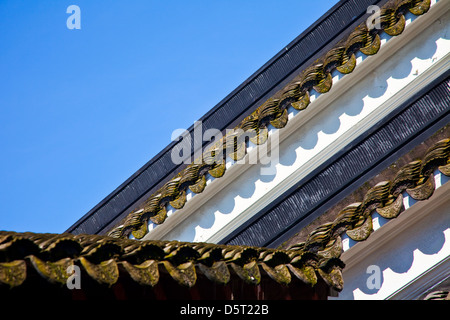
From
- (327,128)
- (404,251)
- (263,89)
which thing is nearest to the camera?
(404,251)

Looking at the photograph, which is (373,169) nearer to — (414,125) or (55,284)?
(414,125)

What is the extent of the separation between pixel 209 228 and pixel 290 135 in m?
1.15

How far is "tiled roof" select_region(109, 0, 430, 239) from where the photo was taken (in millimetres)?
6387

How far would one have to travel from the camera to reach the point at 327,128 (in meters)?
6.60

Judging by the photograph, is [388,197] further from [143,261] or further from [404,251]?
[143,261]

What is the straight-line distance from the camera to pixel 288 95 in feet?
21.8

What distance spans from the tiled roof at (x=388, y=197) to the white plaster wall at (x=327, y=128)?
1.33 metres

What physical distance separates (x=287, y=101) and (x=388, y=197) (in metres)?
1.91

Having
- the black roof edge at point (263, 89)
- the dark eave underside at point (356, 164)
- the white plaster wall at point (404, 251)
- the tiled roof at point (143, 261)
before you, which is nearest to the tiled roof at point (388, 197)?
the white plaster wall at point (404, 251)

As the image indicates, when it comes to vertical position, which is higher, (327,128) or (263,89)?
(263,89)

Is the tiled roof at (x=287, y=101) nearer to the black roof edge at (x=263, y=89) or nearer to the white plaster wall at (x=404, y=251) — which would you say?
the black roof edge at (x=263, y=89)

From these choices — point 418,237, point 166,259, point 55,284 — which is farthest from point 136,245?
point 418,237

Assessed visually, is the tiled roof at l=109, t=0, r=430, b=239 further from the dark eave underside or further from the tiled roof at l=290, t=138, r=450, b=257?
the tiled roof at l=290, t=138, r=450, b=257

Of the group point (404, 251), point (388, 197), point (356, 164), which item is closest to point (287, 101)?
point (356, 164)
